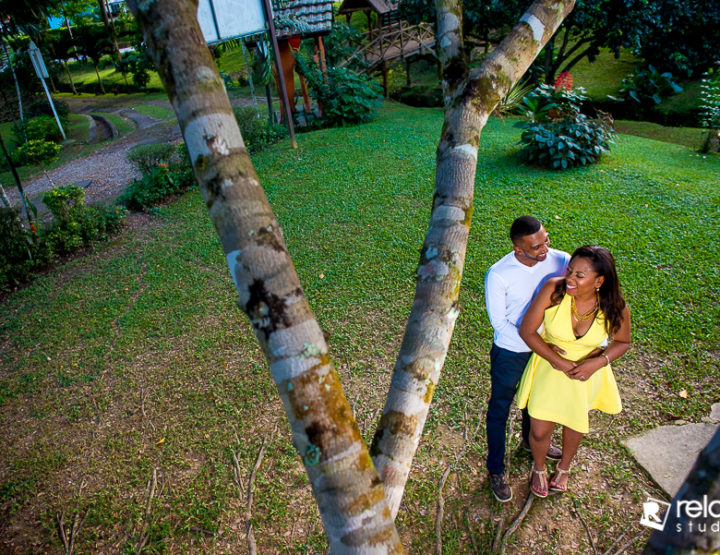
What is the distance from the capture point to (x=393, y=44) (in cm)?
1716

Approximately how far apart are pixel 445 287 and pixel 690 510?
800mm

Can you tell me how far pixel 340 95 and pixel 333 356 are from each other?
10082 mm

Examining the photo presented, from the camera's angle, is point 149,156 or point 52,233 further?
point 149,156

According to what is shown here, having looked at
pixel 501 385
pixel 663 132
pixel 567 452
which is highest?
pixel 501 385

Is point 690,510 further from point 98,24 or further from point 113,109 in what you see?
point 98,24

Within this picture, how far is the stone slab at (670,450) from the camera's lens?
3247 millimetres

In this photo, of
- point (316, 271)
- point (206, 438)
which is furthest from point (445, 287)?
point (316, 271)

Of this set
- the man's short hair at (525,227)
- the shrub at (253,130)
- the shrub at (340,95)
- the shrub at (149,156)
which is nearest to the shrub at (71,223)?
the shrub at (149,156)

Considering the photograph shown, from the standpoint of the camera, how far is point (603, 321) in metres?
2.63

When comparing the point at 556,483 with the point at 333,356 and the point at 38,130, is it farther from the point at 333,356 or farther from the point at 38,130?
the point at 38,130

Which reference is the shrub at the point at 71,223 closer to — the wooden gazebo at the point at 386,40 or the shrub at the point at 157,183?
the shrub at the point at 157,183

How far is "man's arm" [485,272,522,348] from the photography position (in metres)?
2.71

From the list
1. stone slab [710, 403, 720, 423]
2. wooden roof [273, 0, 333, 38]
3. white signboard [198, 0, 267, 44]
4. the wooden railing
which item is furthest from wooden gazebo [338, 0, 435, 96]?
stone slab [710, 403, 720, 423]

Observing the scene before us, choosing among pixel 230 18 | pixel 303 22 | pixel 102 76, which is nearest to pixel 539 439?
pixel 230 18
